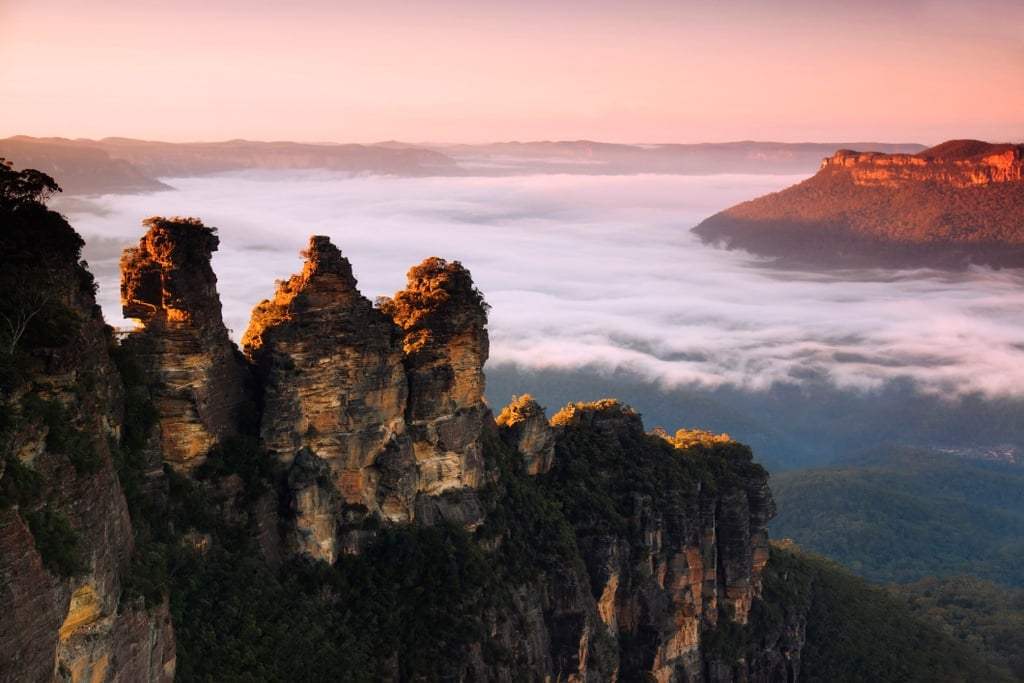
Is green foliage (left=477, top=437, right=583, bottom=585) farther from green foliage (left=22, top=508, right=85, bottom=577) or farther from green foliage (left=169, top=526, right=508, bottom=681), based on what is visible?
green foliage (left=22, top=508, right=85, bottom=577)

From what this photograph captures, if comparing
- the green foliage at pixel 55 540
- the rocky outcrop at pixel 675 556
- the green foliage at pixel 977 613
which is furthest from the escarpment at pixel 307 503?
the green foliage at pixel 977 613

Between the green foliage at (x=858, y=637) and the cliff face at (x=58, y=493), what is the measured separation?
51024mm

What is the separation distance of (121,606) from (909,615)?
66.0 m

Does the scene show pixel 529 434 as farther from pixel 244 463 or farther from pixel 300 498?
pixel 244 463

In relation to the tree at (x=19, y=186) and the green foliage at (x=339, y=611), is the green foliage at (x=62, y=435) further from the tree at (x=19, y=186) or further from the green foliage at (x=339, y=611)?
the green foliage at (x=339, y=611)

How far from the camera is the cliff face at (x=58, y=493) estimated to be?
88.0 feet

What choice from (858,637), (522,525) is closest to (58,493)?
(522,525)

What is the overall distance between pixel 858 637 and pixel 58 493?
61.3 meters

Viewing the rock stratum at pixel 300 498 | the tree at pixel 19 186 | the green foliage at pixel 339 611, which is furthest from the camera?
the green foliage at pixel 339 611

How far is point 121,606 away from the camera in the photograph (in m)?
31.8

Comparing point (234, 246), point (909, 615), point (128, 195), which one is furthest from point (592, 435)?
point (234, 246)

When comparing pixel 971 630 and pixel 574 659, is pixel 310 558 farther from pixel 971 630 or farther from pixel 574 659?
pixel 971 630

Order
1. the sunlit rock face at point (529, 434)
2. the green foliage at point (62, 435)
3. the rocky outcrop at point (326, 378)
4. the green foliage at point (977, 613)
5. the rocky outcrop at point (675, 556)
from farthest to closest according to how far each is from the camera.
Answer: the green foliage at point (977, 613) → the rocky outcrop at point (675, 556) → the sunlit rock face at point (529, 434) → the rocky outcrop at point (326, 378) → the green foliage at point (62, 435)

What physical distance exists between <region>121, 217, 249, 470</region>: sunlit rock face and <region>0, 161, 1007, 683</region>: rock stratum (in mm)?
77
